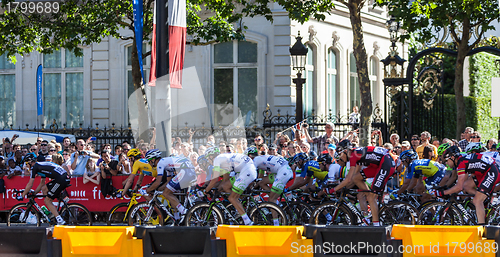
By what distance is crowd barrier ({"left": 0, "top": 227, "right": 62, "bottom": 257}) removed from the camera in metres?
8.26

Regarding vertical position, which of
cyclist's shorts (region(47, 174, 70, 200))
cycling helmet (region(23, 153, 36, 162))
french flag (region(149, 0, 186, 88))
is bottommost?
cyclist's shorts (region(47, 174, 70, 200))

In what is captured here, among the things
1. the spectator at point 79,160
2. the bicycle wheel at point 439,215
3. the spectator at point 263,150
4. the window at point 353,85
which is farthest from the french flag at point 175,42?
the window at point 353,85

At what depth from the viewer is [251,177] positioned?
11.9 metres

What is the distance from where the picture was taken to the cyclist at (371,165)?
1153 centimetres

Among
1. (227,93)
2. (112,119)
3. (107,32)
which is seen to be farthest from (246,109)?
(107,32)

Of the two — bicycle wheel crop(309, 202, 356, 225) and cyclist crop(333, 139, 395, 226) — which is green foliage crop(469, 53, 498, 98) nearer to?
cyclist crop(333, 139, 395, 226)

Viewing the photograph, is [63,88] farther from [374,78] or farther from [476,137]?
[476,137]

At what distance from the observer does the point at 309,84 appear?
26031 mm

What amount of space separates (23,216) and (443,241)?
27.9ft

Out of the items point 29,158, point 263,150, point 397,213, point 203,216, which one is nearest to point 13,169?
point 29,158

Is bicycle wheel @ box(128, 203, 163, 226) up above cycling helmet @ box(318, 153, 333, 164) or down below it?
below

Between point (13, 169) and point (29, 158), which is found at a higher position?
point (29, 158)

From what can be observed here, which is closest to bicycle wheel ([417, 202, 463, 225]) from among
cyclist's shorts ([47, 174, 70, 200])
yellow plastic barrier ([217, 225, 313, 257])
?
yellow plastic barrier ([217, 225, 313, 257])

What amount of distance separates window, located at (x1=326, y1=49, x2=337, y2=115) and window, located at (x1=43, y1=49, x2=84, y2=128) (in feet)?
33.7
